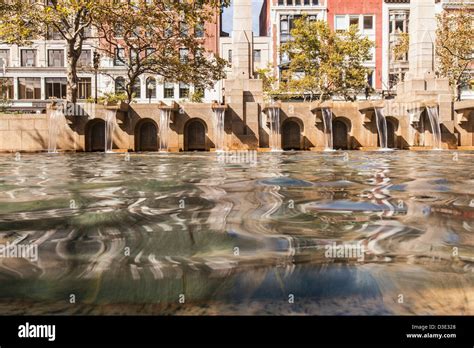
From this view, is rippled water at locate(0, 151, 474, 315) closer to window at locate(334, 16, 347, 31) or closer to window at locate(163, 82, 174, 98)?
window at locate(163, 82, 174, 98)

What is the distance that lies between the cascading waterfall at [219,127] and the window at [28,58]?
161 feet

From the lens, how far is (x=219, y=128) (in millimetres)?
28969

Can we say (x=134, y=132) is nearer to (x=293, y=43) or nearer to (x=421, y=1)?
(x=421, y=1)

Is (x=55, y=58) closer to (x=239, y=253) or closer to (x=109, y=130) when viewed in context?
(x=109, y=130)

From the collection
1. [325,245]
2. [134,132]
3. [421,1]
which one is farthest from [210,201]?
[421,1]

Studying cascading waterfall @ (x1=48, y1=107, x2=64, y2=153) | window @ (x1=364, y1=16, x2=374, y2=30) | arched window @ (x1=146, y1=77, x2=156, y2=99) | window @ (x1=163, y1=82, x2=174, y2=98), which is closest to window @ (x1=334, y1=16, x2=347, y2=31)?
window @ (x1=364, y1=16, x2=374, y2=30)

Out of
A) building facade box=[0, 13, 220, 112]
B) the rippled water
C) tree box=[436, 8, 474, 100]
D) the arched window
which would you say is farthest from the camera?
the arched window

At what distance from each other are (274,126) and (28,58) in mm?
51736

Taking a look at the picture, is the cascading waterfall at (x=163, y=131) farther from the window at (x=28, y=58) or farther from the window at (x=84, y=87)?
the window at (x=28, y=58)

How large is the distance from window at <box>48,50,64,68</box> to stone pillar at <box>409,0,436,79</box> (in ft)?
171

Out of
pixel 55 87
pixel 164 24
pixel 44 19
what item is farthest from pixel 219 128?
pixel 55 87

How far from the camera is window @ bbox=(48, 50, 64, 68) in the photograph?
6756 cm

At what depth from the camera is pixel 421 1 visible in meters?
31.6
